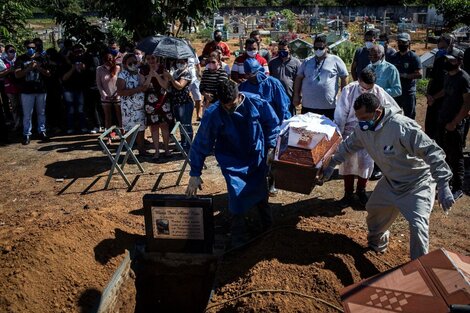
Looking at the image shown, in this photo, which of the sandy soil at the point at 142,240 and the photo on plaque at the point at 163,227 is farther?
the photo on plaque at the point at 163,227

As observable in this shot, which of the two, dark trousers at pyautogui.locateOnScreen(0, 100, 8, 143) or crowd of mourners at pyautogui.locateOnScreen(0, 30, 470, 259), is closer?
crowd of mourners at pyautogui.locateOnScreen(0, 30, 470, 259)

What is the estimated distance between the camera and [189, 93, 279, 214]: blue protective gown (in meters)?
4.77

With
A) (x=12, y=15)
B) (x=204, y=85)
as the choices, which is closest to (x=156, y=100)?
(x=204, y=85)

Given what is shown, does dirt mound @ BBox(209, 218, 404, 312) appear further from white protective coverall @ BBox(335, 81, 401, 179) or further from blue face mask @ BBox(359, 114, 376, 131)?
blue face mask @ BBox(359, 114, 376, 131)

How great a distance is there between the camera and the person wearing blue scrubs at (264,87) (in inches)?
231

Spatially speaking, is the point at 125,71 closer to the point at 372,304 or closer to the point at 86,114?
the point at 86,114

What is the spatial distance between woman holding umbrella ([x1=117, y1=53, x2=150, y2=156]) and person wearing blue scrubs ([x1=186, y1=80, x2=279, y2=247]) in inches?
119

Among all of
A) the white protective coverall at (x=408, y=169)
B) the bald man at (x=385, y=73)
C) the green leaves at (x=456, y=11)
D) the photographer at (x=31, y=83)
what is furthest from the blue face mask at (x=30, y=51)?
the green leaves at (x=456, y=11)

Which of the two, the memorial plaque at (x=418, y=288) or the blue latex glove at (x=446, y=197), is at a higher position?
the blue latex glove at (x=446, y=197)

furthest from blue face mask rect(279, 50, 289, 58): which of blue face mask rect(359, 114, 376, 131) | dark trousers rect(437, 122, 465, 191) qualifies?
blue face mask rect(359, 114, 376, 131)

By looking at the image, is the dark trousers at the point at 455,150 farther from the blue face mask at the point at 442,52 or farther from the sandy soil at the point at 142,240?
the blue face mask at the point at 442,52

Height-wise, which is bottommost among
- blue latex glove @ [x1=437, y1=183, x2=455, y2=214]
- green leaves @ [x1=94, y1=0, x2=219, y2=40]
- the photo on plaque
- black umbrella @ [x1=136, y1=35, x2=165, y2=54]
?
the photo on plaque

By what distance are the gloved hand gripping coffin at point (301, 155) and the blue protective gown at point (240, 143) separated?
0.34m

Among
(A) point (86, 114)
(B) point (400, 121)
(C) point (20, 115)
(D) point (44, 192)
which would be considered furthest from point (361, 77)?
(C) point (20, 115)
